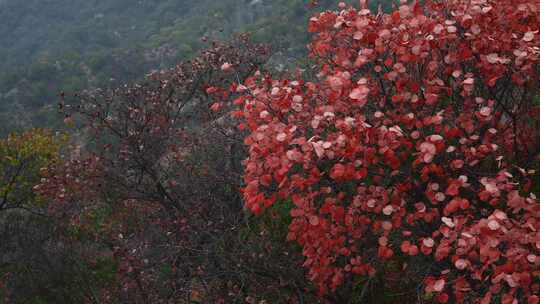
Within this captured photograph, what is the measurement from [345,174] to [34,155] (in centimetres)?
Answer: 1247

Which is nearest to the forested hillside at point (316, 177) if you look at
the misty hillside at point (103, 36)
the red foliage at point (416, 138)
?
the red foliage at point (416, 138)

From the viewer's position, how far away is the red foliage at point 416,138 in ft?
11.5

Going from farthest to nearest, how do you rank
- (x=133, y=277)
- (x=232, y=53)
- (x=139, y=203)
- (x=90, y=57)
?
1. (x=90, y=57)
2. (x=139, y=203)
3. (x=232, y=53)
4. (x=133, y=277)

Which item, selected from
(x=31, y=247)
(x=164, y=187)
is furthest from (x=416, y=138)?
(x=31, y=247)

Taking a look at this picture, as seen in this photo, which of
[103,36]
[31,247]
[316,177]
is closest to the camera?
[316,177]

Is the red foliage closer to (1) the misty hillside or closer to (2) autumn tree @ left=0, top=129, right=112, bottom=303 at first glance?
(2) autumn tree @ left=0, top=129, right=112, bottom=303

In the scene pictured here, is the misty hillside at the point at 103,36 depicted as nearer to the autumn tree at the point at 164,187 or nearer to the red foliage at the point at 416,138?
the autumn tree at the point at 164,187

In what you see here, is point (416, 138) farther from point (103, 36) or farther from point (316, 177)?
point (103, 36)

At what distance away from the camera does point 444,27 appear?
378cm

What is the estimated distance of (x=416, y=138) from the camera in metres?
3.99

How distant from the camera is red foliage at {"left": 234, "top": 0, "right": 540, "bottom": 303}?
11.5ft

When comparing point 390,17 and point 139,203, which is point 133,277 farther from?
point 390,17

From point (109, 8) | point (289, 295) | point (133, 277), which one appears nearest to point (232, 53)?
point (133, 277)

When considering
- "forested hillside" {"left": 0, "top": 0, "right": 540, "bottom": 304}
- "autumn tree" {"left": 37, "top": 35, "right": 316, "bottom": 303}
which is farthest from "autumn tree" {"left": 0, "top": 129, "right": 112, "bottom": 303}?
"autumn tree" {"left": 37, "top": 35, "right": 316, "bottom": 303}
